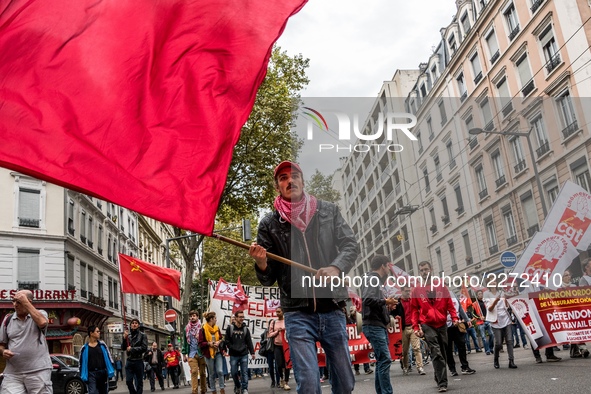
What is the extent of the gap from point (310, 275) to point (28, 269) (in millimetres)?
30518

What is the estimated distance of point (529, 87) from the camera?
15.0 feet

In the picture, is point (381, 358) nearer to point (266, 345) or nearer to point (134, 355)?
point (134, 355)

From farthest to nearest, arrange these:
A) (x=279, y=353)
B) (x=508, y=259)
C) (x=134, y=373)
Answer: (x=279, y=353), (x=134, y=373), (x=508, y=259)

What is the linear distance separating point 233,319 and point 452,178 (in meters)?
10.0

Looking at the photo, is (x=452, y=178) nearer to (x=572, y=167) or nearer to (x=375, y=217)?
(x=375, y=217)

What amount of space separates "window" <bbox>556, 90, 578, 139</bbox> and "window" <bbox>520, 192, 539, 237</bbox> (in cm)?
52

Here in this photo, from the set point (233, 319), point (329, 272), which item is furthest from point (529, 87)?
point (233, 319)

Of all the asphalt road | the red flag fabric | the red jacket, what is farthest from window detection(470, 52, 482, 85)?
the red flag fabric

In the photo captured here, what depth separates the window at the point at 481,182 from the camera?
13.9 feet

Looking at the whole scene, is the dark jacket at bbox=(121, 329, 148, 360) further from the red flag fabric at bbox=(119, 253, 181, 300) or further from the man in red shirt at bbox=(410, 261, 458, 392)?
the man in red shirt at bbox=(410, 261, 458, 392)

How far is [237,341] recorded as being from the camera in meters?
13.3

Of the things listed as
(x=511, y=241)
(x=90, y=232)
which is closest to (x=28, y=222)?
(x=90, y=232)

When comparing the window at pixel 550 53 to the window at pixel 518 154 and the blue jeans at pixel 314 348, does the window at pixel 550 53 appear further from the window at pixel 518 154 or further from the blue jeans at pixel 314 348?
the blue jeans at pixel 314 348

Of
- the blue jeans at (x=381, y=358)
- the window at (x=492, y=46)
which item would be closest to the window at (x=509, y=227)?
the window at (x=492, y=46)
